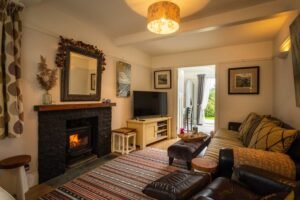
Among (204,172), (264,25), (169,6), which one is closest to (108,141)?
(204,172)

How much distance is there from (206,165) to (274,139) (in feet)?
2.86

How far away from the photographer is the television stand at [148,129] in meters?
4.25

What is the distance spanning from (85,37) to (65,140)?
6.34ft

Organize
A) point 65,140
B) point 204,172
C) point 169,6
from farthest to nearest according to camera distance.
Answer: point 65,140 → point 204,172 → point 169,6

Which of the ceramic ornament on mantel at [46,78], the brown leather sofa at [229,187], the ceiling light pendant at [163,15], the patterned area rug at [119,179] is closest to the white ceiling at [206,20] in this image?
the ceiling light pendant at [163,15]

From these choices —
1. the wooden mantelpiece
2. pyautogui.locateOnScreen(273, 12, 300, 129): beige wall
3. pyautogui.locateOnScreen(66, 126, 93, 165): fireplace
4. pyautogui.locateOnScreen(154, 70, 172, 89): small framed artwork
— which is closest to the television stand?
the wooden mantelpiece

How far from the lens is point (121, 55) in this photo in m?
4.34

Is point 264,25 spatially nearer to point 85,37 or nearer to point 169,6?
point 169,6

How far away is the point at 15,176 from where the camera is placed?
81.9 inches

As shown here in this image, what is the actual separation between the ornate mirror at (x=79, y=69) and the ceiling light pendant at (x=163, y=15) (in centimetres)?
165

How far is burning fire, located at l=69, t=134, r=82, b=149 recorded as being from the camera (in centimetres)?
321

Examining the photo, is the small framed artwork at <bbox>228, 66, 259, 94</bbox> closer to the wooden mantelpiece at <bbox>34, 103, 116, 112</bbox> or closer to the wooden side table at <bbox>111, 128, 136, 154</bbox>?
the wooden side table at <bbox>111, 128, 136, 154</bbox>

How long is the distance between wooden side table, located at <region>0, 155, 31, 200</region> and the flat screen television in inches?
109

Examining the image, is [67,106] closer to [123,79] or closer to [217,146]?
[123,79]
